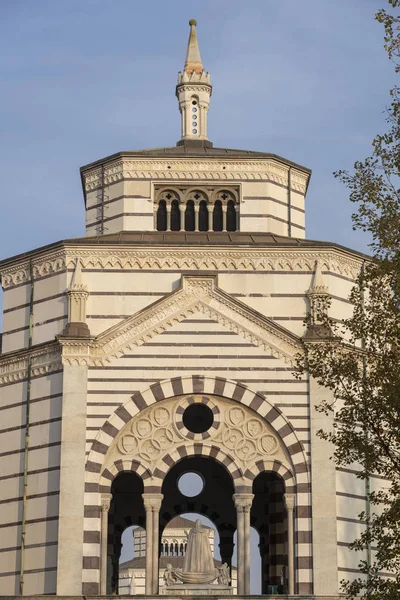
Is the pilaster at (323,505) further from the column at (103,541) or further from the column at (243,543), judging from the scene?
the column at (103,541)

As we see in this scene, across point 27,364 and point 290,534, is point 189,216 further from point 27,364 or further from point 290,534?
point 290,534

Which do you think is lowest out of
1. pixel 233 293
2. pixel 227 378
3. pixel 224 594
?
pixel 224 594

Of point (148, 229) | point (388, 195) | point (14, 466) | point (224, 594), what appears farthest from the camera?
point (148, 229)

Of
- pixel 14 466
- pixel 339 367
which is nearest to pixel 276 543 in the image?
pixel 14 466

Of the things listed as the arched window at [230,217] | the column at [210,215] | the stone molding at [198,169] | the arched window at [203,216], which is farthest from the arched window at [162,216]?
the arched window at [230,217]

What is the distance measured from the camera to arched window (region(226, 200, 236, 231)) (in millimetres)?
40062

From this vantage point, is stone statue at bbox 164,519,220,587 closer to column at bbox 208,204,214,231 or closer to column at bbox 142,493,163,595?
column at bbox 142,493,163,595

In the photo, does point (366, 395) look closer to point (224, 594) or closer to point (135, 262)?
point (224, 594)

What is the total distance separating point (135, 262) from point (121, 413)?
4.22 metres

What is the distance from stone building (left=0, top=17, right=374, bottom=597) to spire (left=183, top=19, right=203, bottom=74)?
25.4ft

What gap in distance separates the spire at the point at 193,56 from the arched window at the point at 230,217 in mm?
6096

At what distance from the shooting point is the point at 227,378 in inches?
1414

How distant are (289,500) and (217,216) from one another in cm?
943

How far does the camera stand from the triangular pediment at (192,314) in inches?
1419
